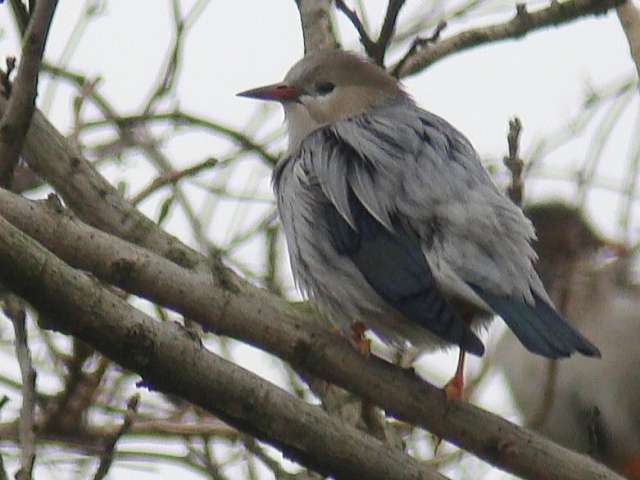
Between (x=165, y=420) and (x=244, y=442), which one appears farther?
(x=165, y=420)

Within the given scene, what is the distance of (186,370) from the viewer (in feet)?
9.53

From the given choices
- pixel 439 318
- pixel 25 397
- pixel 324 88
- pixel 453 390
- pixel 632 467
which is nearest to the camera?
pixel 25 397

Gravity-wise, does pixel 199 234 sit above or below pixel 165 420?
above

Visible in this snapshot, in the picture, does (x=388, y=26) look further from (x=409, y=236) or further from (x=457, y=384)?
(x=457, y=384)

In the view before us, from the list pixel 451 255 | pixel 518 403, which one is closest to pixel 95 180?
pixel 451 255

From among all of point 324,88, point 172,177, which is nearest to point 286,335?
point 172,177

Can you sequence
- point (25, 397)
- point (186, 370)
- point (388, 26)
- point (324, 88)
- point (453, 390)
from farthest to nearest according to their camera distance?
Answer: point (324, 88), point (388, 26), point (453, 390), point (25, 397), point (186, 370)

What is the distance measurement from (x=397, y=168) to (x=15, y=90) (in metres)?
1.35

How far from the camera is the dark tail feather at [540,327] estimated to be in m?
3.57

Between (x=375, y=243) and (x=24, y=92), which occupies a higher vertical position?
(x=375, y=243)

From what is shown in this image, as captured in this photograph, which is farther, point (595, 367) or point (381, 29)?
point (595, 367)

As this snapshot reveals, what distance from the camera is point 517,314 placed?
3.73 metres

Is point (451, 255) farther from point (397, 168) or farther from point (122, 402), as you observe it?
point (122, 402)

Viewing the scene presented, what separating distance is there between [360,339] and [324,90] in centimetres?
136
